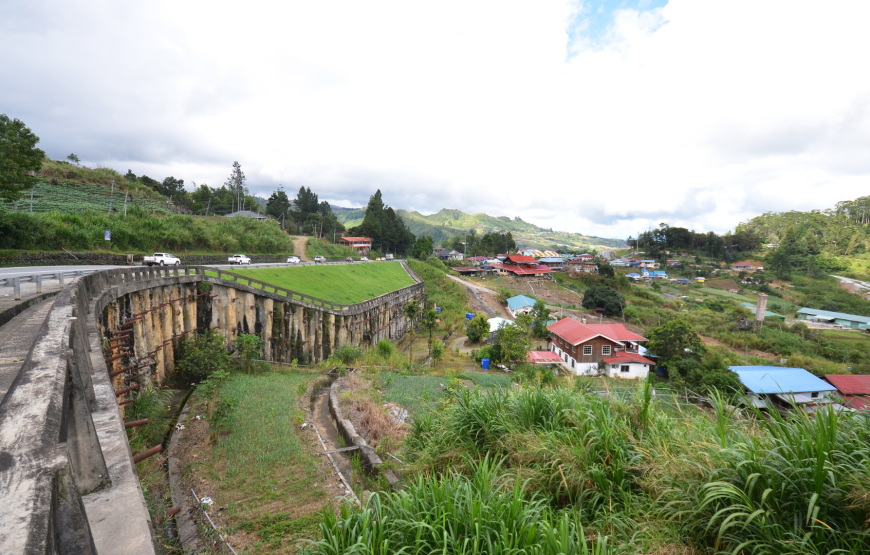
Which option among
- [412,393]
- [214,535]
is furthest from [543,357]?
[214,535]

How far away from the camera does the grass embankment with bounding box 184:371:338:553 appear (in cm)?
601

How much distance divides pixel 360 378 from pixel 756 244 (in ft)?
492

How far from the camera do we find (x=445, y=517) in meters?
3.64

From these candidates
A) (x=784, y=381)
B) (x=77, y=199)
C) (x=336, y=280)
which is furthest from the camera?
(x=77, y=199)

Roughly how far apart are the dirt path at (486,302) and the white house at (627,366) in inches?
697

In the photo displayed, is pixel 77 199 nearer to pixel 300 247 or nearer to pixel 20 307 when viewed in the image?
pixel 300 247

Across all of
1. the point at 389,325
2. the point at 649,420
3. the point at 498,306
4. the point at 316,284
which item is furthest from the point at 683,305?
the point at 649,420

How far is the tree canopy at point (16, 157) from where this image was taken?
20.8m

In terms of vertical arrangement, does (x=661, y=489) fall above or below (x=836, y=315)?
above

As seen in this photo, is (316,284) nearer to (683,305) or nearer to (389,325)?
(389,325)

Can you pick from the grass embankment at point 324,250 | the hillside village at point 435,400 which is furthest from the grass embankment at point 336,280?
the grass embankment at point 324,250

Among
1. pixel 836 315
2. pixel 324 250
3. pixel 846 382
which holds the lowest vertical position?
pixel 836 315

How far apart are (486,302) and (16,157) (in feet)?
155

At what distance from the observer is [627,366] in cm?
3306
